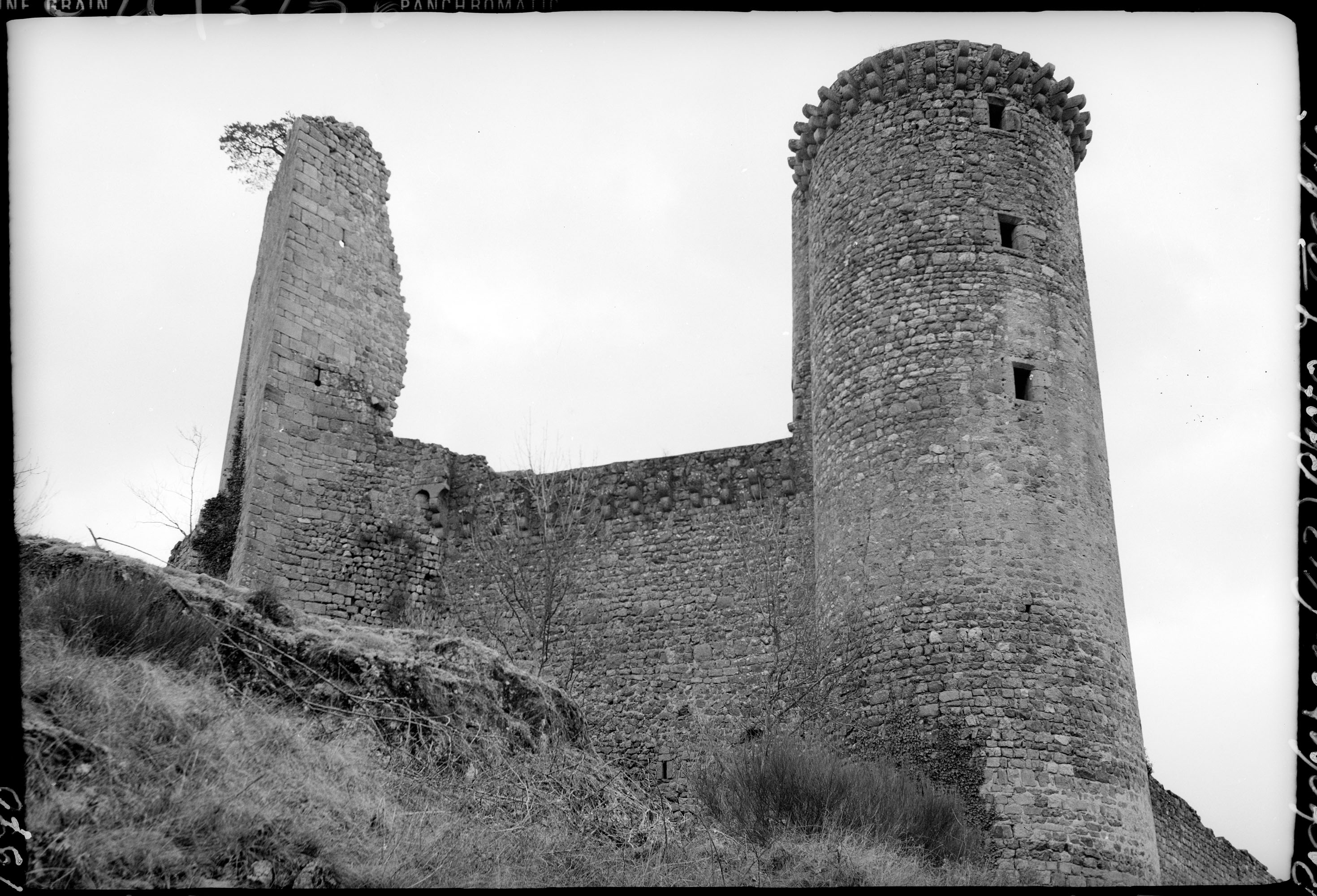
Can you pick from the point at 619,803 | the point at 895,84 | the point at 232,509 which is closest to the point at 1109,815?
the point at 619,803

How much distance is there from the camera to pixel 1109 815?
1153 centimetres

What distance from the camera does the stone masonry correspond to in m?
12.0

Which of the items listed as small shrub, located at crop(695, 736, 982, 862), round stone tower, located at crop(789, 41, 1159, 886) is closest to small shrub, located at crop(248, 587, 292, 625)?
small shrub, located at crop(695, 736, 982, 862)

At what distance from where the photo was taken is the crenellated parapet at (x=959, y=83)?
1459 centimetres

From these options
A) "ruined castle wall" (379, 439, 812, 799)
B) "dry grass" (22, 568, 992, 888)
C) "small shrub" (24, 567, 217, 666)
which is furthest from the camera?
"ruined castle wall" (379, 439, 812, 799)

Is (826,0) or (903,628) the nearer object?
(826,0)

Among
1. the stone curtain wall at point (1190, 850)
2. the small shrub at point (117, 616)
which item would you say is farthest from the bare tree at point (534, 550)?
the small shrub at point (117, 616)

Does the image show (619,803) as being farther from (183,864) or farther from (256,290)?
(256,290)

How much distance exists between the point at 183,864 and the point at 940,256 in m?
10.2

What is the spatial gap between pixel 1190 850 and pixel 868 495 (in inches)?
225

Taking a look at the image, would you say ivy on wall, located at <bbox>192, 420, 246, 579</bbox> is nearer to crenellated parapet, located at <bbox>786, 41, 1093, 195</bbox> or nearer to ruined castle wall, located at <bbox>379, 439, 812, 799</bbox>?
ruined castle wall, located at <bbox>379, 439, 812, 799</bbox>

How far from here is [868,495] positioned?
43.2 feet

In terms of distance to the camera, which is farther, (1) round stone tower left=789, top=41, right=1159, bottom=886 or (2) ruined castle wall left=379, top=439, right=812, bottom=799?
(2) ruined castle wall left=379, top=439, right=812, bottom=799

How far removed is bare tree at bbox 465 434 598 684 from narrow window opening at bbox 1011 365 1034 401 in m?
5.55
